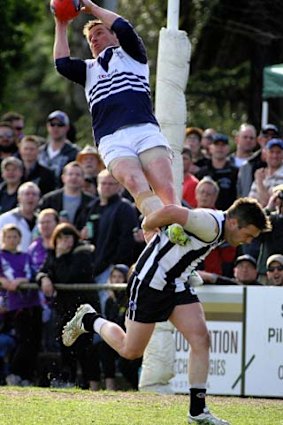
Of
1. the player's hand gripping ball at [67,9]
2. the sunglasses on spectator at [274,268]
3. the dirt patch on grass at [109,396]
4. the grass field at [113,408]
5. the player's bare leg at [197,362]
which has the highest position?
the player's hand gripping ball at [67,9]

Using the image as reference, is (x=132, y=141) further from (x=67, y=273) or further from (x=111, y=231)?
(x=111, y=231)

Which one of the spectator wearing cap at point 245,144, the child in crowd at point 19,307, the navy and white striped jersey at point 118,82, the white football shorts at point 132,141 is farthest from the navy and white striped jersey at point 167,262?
the spectator wearing cap at point 245,144

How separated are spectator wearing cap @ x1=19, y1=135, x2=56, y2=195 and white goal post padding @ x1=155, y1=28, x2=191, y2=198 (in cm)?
372

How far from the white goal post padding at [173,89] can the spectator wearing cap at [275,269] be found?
1.22 meters

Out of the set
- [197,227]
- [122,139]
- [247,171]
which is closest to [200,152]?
[247,171]

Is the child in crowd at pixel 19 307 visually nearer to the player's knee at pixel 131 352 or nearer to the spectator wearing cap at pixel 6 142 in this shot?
the spectator wearing cap at pixel 6 142

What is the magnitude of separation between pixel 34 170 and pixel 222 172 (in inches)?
104

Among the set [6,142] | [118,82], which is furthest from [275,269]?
[6,142]

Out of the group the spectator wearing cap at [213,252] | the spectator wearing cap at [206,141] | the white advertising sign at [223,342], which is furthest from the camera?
the spectator wearing cap at [206,141]

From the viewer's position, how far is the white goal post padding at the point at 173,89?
44.4 feet

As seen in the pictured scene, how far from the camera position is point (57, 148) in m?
17.4

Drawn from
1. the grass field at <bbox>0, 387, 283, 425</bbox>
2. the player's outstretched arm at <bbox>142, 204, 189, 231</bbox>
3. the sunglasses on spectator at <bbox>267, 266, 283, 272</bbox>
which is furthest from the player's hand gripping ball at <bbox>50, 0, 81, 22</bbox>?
the sunglasses on spectator at <bbox>267, 266, 283, 272</bbox>

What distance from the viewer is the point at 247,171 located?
1556cm

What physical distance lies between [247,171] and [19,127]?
4.33 metres
